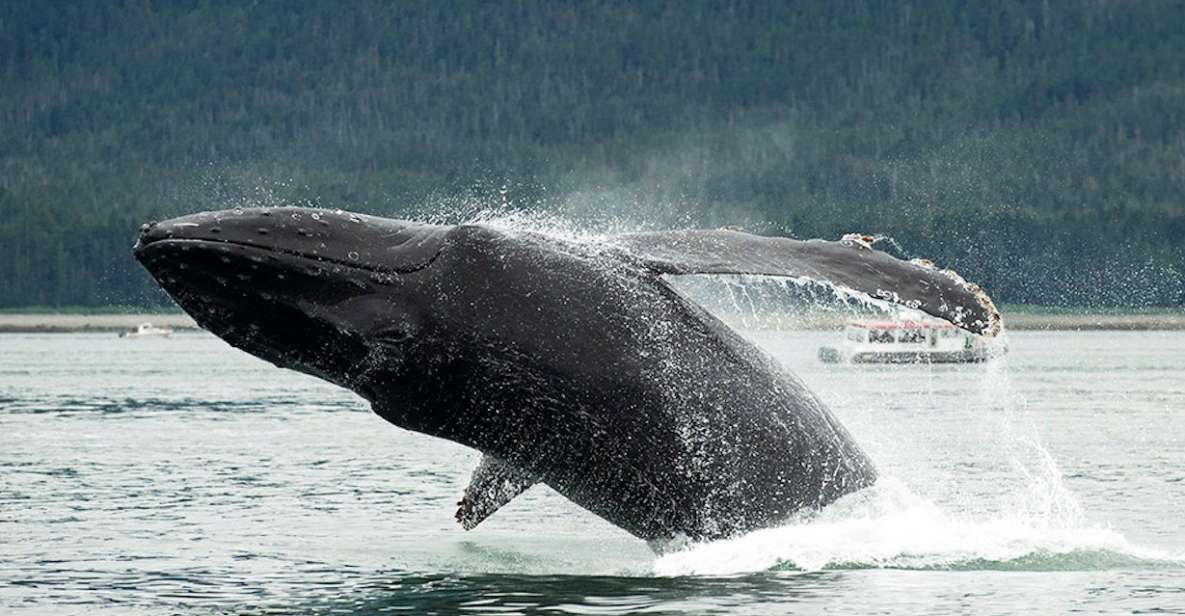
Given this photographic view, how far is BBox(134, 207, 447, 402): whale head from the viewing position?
11.8 metres

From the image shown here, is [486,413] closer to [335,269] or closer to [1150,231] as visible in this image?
[335,269]

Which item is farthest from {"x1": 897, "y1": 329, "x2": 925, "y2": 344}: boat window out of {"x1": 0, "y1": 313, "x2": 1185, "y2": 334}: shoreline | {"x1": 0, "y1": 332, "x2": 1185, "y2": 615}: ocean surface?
{"x1": 0, "y1": 313, "x2": 1185, "y2": 334}: shoreline

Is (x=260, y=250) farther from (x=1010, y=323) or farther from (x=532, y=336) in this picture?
(x=1010, y=323)

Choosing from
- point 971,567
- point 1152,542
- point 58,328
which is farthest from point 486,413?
point 58,328

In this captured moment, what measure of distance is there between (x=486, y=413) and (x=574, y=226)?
167cm

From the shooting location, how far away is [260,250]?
39.1ft

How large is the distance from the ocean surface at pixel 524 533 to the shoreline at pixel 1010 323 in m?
123

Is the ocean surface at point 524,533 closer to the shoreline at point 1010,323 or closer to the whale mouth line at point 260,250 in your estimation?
the whale mouth line at point 260,250

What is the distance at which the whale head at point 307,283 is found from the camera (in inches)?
464

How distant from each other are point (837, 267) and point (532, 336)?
1917 millimetres

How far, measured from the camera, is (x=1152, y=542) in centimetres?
1700

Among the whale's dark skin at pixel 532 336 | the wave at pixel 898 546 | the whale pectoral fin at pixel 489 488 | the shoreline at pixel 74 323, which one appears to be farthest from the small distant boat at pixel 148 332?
the whale's dark skin at pixel 532 336

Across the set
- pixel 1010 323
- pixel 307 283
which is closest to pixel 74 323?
pixel 1010 323

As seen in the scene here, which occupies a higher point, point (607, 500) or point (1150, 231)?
point (1150, 231)
